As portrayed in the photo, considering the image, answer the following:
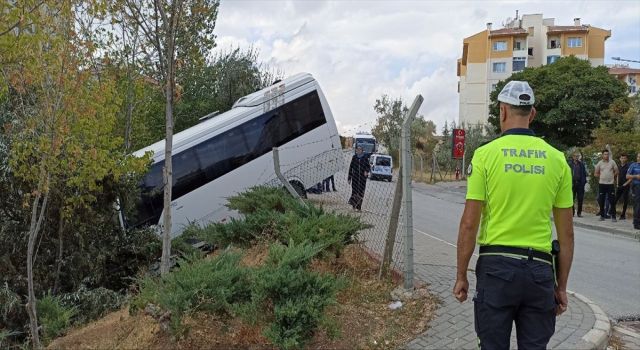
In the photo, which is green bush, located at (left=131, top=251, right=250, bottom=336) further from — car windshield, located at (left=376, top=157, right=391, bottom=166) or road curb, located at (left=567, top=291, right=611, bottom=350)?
car windshield, located at (left=376, top=157, right=391, bottom=166)

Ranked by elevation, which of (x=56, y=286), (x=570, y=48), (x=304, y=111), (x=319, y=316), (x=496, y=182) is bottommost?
(x=56, y=286)

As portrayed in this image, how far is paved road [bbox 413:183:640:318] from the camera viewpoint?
6375mm

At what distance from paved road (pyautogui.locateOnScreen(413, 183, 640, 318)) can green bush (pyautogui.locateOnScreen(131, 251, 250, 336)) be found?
4157 millimetres

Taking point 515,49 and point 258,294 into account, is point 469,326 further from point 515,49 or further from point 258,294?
point 515,49

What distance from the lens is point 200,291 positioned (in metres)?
4.06

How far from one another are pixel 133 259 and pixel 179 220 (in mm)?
2681

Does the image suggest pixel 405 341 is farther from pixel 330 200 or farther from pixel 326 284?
pixel 330 200

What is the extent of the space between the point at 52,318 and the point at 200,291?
2433mm

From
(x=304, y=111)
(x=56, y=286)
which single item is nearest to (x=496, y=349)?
(x=56, y=286)

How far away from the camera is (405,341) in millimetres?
4402

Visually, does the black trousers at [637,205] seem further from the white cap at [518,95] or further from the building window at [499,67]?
the building window at [499,67]

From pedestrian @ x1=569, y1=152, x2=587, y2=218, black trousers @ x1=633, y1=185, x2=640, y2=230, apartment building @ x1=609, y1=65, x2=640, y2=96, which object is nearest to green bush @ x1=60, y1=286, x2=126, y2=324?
black trousers @ x1=633, y1=185, x2=640, y2=230

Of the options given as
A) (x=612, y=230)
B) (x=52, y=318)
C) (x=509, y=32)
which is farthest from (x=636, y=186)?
(x=509, y=32)

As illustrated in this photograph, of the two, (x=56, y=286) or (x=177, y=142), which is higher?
(x=177, y=142)
